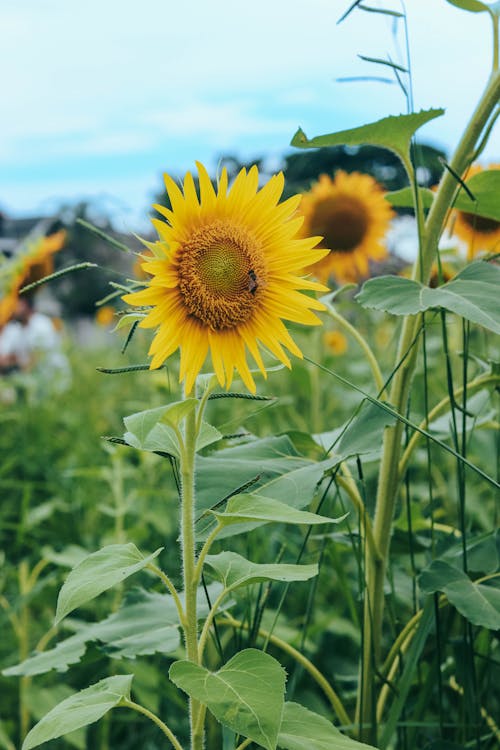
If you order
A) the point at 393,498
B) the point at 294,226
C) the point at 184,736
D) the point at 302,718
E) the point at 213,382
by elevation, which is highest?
the point at 294,226

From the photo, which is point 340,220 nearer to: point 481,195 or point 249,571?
point 481,195

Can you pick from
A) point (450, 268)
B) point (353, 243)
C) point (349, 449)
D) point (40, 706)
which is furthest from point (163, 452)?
point (353, 243)

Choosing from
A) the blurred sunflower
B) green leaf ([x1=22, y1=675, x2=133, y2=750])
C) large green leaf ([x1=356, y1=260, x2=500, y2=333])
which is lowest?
green leaf ([x1=22, y1=675, x2=133, y2=750])

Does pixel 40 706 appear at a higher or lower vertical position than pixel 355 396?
lower

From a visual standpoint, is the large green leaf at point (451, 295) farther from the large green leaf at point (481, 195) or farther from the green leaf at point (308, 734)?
the green leaf at point (308, 734)

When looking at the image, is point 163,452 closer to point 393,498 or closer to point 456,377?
point 393,498

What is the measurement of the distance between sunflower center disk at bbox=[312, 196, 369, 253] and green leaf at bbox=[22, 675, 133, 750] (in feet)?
6.19

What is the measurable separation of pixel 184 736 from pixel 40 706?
0.76 ft

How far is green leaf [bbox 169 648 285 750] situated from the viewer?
0.54 metres

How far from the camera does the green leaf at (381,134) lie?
0.80 metres

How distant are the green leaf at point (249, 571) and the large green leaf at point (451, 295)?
25 cm

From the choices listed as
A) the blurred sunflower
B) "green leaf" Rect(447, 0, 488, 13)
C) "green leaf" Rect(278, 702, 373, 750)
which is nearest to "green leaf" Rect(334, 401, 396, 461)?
"green leaf" Rect(278, 702, 373, 750)

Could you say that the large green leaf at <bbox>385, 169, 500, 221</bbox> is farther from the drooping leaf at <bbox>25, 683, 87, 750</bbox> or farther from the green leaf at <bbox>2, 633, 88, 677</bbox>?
the drooping leaf at <bbox>25, 683, 87, 750</bbox>

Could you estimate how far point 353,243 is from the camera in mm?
2469
